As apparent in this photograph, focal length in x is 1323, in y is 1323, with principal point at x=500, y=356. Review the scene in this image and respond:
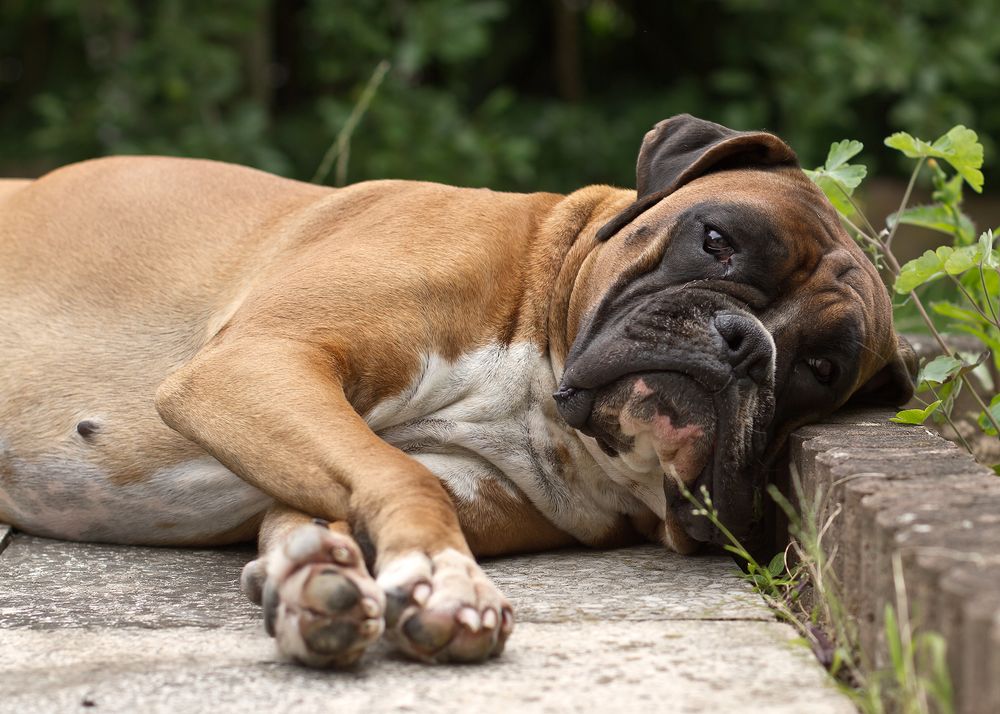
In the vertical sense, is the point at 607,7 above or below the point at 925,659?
above

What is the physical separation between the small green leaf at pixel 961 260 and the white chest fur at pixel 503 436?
40.4 inches

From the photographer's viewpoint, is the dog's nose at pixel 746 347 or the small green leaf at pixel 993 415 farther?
the small green leaf at pixel 993 415

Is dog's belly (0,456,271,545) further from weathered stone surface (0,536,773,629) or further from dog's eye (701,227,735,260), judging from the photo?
dog's eye (701,227,735,260)

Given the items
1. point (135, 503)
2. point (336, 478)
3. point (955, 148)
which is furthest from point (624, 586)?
point (955, 148)

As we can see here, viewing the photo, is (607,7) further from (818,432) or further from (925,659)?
(925,659)

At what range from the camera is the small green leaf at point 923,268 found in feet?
11.0

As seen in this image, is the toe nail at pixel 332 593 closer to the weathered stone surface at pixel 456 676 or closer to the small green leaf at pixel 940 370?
the weathered stone surface at pixel 456 676

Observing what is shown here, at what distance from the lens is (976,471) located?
8.79 feet

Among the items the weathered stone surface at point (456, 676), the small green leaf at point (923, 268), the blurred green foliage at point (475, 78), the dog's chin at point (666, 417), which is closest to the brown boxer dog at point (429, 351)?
the dog's chin at point (666, 417)

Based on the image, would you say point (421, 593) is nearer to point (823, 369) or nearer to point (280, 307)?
point (280, 307)

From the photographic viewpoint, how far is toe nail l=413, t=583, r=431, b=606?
2.44 m

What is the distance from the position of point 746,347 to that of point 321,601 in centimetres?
127

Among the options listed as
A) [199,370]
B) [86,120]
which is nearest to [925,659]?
[199,370]

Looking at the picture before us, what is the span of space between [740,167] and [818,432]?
0.87 m
